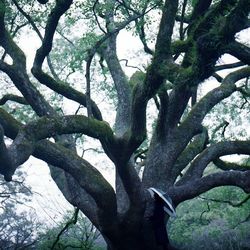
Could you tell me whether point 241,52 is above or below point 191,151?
below

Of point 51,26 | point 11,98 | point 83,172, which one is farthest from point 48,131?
point 11,98

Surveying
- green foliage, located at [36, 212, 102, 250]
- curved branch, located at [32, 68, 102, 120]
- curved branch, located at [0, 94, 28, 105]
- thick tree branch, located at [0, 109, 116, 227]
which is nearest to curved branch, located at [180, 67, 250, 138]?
curved branch, located at [32, 68, 102, 120]

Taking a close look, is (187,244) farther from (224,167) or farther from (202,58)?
(202,58)

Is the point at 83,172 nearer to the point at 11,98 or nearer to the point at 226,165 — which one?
the point at 11,98

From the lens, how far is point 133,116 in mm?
7688

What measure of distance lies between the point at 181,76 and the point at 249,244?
1013 centimetres

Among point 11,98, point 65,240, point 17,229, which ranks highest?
point 11,98

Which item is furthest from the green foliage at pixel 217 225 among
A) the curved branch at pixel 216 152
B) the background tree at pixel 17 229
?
the background tree at pixel 17 229

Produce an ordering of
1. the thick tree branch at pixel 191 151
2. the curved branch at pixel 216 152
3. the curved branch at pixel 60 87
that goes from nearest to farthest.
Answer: the curved branch at pixel 60 87 → the curved branch at pixel 216 152 → the thick tree branch at pixel 191 151

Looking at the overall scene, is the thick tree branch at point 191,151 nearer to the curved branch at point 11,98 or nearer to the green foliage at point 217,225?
the green foliage at point 217,225

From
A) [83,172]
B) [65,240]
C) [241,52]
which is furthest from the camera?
[65,240]

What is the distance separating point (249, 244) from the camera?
14.1m

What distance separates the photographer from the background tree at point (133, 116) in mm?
6380

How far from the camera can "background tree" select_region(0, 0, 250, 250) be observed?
638 cm
